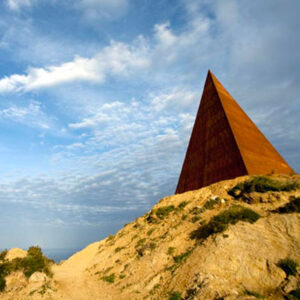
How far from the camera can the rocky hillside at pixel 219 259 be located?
857 centimetres

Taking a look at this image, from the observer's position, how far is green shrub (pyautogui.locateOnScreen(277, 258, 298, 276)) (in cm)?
837

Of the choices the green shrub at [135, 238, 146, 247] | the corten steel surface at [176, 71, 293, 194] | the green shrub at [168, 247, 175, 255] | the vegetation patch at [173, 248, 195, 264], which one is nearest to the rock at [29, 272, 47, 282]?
the green shrub at [135, 238, 146, 247]

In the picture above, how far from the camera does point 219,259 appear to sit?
1007cm

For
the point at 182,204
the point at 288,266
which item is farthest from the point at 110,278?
the point at 288,266

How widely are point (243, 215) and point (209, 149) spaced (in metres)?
13.5

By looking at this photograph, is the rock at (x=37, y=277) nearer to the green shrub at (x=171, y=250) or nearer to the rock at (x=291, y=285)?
the green shrub at (x=171, y=250)

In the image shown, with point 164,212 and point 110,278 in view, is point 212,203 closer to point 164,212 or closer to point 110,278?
point 164,212

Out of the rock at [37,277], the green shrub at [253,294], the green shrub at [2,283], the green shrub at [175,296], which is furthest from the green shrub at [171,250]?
the green shrub at [2,283]

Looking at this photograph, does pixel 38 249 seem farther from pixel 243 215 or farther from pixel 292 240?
pixel 292 240

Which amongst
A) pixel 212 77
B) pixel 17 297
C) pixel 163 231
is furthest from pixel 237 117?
pixel 17 297

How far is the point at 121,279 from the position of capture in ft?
48.1

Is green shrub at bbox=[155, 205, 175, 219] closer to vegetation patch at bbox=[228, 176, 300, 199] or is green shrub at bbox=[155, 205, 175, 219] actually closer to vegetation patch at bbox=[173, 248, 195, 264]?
vegetation patch at bbox=[228, 176, 300, 199]

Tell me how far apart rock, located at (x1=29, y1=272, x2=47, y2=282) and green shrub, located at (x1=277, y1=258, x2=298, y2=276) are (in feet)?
45.6

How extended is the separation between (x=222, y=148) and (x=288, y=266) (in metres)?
15.7
